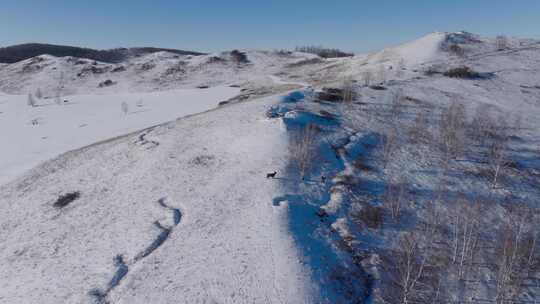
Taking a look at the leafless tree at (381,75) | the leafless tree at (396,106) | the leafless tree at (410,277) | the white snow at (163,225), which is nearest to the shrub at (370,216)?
the leafless tree at (410,277)

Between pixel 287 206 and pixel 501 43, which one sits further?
pixel 501 43

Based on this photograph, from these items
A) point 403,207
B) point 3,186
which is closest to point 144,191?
point 3,186

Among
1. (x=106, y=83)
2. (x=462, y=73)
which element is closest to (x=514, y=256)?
(x=462, y=73)

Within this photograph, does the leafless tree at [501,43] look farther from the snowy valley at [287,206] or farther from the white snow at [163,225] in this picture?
the white snow at [163,225]

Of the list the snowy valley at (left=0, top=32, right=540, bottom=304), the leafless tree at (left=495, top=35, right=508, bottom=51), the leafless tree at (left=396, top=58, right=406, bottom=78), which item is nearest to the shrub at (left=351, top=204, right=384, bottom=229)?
the snowy valley at (left=0, top=32, right=540, bottom=304)

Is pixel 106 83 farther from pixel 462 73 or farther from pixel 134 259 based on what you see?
pixel 134 259

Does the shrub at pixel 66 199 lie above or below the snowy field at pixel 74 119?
below
